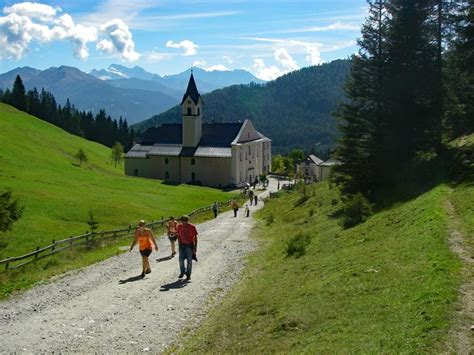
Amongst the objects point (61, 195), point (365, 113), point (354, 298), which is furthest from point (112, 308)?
point (61, 195)

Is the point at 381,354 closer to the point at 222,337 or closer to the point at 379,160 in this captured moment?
the point at 222,337

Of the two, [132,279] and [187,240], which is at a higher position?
[187,240]

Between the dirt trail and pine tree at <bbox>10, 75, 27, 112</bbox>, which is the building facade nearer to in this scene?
pine tree at <bbox>10, 75, 27, 112</bbox>

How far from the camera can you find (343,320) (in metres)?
10.3

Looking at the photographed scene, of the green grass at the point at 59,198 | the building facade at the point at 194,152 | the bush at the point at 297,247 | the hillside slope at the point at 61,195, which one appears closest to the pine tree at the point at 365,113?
the bush at the point at 297,247

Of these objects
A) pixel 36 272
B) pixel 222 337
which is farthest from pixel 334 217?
pixel 222 337

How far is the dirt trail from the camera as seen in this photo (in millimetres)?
8125

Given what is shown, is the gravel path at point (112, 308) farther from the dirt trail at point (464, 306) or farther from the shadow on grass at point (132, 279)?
the dirt trail at point (464, 306)

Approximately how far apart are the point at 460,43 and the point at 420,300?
2412 cm

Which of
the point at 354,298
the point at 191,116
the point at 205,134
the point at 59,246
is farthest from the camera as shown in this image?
the point at 205,134

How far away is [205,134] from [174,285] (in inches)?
3300

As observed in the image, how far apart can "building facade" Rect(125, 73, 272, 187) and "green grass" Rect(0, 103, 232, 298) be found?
11359mm

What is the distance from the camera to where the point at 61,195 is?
5003 centimetres

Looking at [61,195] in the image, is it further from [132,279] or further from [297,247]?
[297,247]
